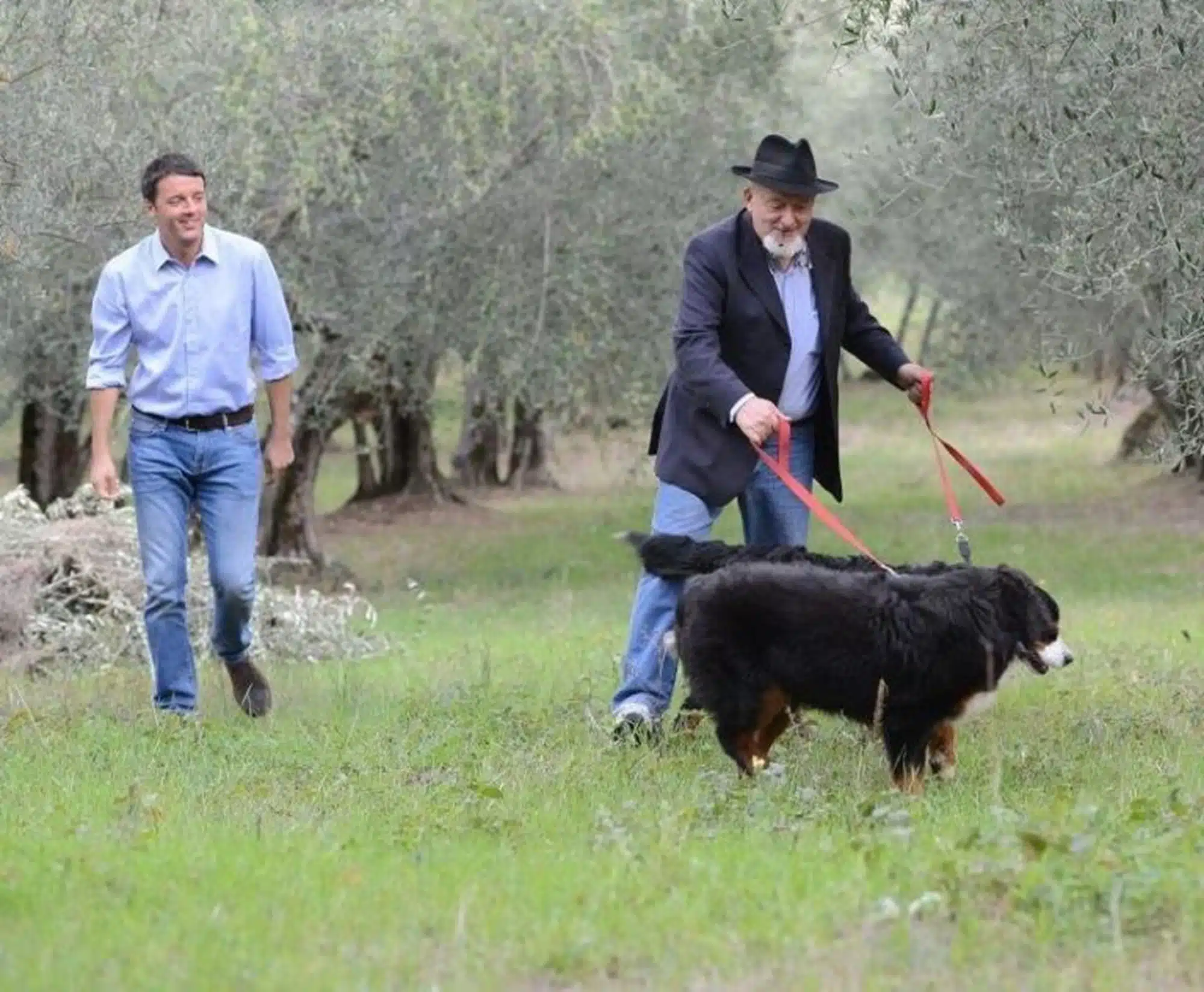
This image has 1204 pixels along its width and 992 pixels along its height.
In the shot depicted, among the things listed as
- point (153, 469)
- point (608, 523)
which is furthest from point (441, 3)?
point (608, 523)

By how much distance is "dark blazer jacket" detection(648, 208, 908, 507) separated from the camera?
8195 mm

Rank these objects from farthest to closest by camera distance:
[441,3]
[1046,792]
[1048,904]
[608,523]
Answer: [608,523], [441,3], [1046,792], [1048,904]

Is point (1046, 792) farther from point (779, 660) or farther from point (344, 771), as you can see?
point (344, 771)

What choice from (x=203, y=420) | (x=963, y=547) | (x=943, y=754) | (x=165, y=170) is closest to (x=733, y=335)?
(x=963, y=547)

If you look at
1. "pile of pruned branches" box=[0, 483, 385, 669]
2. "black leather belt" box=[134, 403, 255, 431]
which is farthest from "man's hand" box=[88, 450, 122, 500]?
"pile of pruned branches" box=[0, 483, 385, 669]

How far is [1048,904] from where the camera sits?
532 cm

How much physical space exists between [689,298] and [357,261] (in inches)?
408

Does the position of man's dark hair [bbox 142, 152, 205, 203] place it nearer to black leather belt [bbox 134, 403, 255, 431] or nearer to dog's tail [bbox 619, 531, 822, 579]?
black leather belt [bbox 134, 403, 255, 431]

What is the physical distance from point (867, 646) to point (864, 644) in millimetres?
12

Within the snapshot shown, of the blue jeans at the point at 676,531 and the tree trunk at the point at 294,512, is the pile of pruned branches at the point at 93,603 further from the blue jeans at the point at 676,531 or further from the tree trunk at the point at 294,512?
the tree trunk at the point at 294,512

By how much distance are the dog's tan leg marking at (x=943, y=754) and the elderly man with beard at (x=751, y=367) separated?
3.67 feet

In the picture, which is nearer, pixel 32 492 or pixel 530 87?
pixel 530 87

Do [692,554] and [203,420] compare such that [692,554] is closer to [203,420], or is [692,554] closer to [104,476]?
[203,420]

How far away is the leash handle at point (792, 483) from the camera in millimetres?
7754
